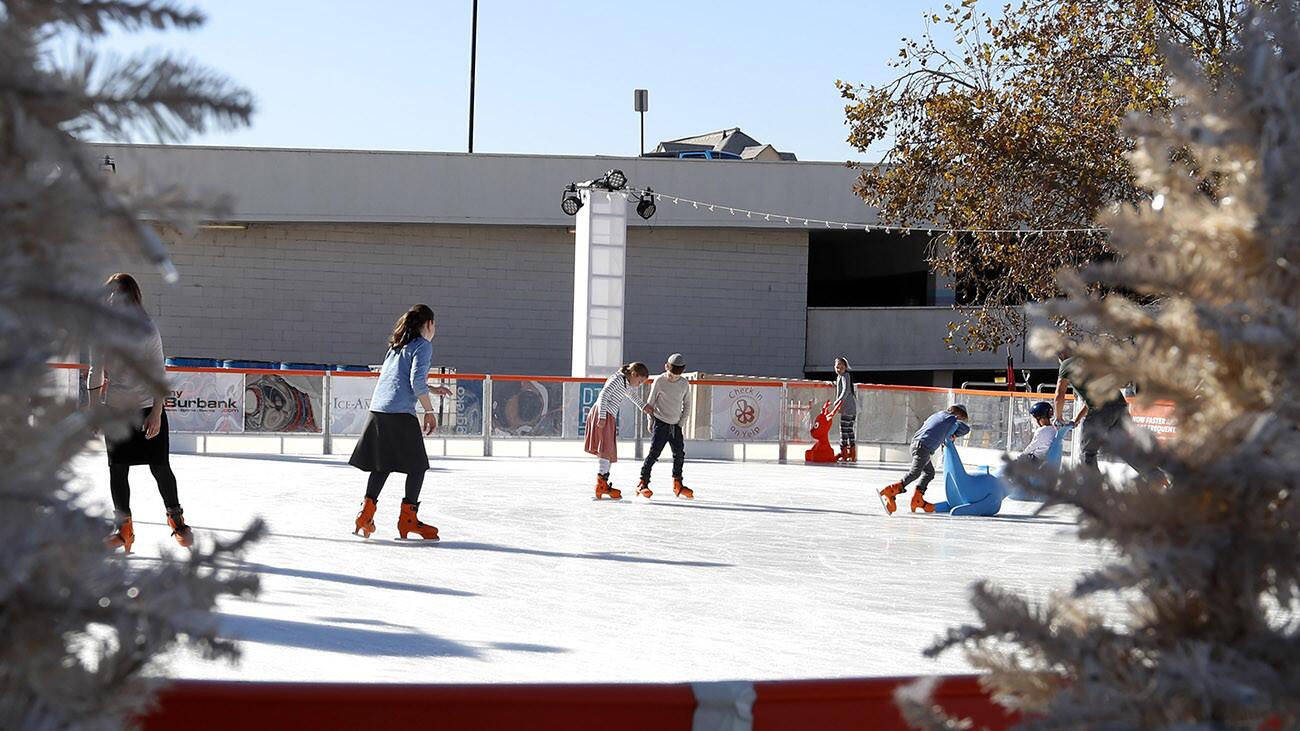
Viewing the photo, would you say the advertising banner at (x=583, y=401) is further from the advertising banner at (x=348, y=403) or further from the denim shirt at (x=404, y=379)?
the denim shirt at (x=404, y=379)

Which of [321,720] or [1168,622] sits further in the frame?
[321,720]

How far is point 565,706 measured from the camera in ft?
8.27

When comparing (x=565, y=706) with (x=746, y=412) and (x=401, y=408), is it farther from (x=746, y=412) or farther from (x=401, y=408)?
(x=746, y=412)

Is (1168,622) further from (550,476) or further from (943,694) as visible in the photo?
(550,476)

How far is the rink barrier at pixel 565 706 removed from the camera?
2.43m

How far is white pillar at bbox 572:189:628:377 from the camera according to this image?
76.5ft

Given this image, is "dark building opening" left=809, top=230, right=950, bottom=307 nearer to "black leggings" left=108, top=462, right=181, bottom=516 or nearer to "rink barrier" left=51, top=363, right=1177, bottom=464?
"rink barrier" left=51, top=363, right=1177, bottom=464

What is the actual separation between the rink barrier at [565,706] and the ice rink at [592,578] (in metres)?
0.17

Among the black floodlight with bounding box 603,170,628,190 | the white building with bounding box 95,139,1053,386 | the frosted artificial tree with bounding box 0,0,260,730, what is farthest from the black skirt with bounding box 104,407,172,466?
the white building with bounding box 95,139,1053,386

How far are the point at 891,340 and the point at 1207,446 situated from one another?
3486cm

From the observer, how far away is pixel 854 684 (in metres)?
2.64

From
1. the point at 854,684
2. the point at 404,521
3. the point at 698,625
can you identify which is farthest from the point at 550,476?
the point at 854,684

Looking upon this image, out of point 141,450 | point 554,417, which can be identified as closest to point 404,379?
point 141,450

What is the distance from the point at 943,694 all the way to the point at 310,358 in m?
32.0
